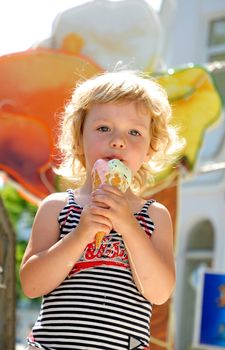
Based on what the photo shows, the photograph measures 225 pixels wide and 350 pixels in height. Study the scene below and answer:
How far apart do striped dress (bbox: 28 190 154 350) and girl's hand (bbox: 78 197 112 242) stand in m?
0.15

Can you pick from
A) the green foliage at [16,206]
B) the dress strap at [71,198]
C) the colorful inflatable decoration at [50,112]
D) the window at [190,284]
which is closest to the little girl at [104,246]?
the dress strap at [71,198]

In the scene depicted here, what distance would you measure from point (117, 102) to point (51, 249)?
44 cm

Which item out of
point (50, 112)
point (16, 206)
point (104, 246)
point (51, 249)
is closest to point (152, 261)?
point (104, 246)

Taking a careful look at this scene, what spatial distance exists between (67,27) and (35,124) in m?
1.05

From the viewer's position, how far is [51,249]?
77.8 inches

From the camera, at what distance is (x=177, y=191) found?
652 centimetres

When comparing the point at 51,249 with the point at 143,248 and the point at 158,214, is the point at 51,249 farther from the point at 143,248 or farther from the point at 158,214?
the point at 158,214

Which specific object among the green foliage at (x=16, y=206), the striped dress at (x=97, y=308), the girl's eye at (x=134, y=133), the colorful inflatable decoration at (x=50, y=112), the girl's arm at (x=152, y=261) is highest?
the green foliage at (x=16, y=206)

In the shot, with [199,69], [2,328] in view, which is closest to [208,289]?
[199,69]

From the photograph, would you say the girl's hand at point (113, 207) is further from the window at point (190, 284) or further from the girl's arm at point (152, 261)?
the window at point (190, 284)

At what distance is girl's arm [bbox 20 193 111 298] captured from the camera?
191cm

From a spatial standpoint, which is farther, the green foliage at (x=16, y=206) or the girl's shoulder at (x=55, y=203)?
the green foliage at (x=16, y=206)

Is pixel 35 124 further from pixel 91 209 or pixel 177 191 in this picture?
pixel 91 209

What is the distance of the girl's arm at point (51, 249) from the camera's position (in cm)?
191
